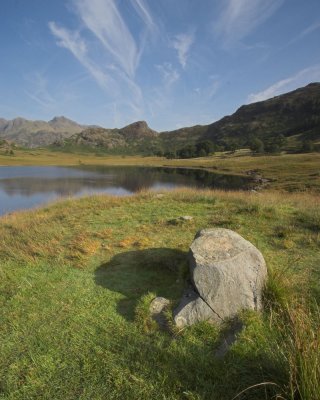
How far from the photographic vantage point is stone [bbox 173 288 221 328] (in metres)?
6.55

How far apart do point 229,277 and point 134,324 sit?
7.88ft

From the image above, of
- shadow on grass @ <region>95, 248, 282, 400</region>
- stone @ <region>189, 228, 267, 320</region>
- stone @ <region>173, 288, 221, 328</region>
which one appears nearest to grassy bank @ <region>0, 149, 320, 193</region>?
stone @ <region>189, 228, 267, 320</region>

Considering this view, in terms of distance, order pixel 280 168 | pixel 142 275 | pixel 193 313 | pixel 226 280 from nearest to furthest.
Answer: pixel 193 313
pixel 226 280
pixel 142 275
pixel 280 168

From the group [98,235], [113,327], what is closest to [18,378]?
[113,327]

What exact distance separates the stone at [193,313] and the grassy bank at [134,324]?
0.20 meters

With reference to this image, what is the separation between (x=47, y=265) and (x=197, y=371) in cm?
651

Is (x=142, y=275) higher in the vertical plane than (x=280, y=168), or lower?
higher

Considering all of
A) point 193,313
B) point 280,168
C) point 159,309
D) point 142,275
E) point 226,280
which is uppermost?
point 226,280

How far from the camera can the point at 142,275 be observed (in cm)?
917

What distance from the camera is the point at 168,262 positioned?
9.73m

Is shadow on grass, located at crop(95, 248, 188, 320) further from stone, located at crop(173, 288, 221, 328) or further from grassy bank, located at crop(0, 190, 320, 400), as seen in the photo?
stone, located at crop(173, 288, 221, 328)

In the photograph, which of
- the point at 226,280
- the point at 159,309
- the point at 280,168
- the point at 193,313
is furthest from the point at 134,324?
the point at 280,168

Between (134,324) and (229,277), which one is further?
(229,277)

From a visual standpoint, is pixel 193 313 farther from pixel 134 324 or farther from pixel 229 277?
pixel 134 324
